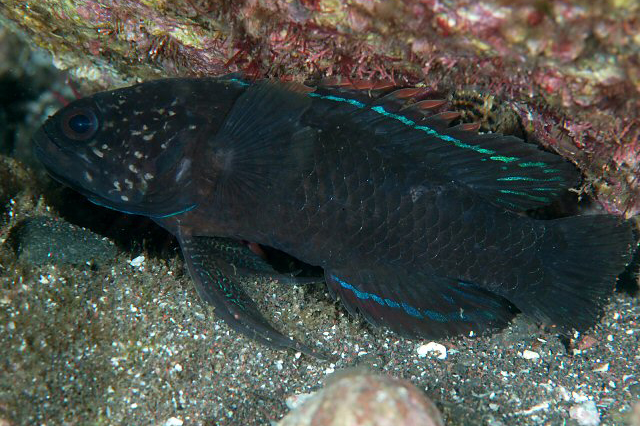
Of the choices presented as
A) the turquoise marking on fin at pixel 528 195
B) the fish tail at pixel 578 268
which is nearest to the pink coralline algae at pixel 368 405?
the fish tail at pixel 578 268

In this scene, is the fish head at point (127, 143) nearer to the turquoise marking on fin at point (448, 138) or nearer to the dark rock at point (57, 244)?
the dark rock at point (57, 244)

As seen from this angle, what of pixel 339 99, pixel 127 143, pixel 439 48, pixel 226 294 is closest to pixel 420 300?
pixel 226 294

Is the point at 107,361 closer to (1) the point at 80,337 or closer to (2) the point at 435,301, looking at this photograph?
(1) the point at 80,337

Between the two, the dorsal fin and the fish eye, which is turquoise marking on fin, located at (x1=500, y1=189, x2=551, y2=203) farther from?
the fish eye

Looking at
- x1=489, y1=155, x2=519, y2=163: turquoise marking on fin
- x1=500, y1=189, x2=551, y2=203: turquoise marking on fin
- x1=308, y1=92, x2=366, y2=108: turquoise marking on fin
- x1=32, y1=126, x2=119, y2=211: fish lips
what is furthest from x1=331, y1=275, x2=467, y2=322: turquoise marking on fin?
x1=32, y1=126, x2=119, y2=211: fish lips

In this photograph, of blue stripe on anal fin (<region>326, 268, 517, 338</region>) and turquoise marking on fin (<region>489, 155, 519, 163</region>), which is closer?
turquoise marking on fin (<region>489, 155, 519, 163</region>)

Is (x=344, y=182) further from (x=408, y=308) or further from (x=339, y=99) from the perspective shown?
(x=408, y=308)

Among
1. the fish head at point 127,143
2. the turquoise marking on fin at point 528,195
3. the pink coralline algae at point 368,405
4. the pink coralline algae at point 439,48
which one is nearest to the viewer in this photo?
the pink coralline algae at point 368,405
